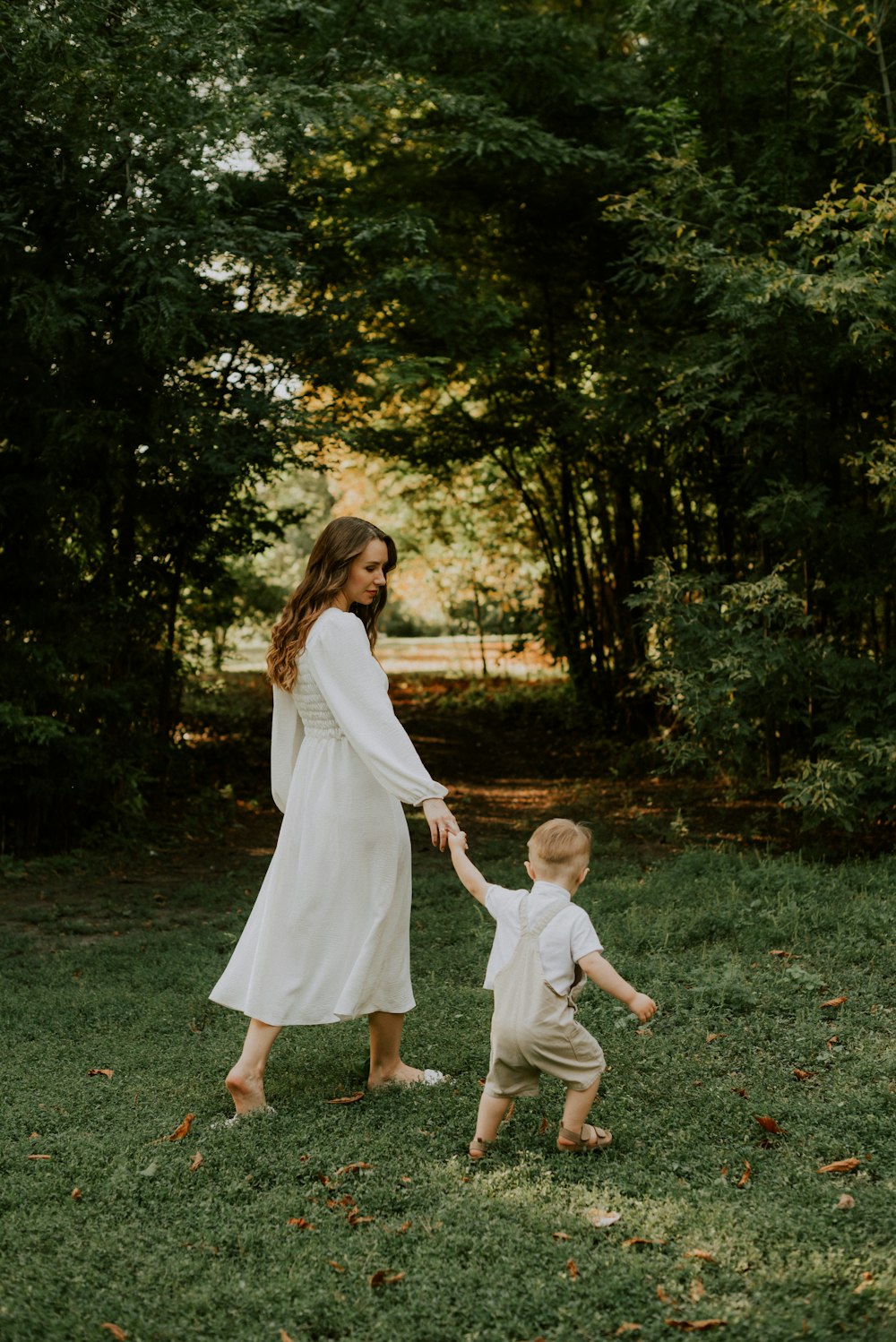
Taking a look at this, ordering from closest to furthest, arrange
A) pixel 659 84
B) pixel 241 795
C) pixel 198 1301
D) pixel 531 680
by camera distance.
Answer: pixel 198 1301, pixel 659 84, pixel 241 795, pixel 531 680

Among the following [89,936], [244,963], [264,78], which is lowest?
[89,936]

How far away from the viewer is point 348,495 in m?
21.4

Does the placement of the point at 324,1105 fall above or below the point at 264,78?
below

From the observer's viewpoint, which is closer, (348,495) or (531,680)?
(531,680)

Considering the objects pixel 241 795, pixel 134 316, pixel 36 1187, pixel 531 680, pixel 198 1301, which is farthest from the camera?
pixel 531 680

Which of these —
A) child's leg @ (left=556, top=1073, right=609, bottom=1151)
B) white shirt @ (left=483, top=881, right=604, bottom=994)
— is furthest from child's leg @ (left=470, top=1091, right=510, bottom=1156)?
white shirt @ (left=483, top=881, right=604, bottom=994)

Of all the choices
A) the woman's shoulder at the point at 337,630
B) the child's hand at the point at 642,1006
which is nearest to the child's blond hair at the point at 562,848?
the child's hand at the point at 642,1006

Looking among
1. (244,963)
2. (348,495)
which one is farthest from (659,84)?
(348,495)

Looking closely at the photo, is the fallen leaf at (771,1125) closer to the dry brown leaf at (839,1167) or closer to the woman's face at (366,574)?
the dry brown leaf at (839,1167)

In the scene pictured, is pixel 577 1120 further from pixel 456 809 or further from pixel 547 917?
pixel 456 809

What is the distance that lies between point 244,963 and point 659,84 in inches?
300

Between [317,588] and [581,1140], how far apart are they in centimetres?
180

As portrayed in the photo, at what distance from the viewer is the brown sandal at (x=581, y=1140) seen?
3176 mm

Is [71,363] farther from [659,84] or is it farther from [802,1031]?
[802,1031]
